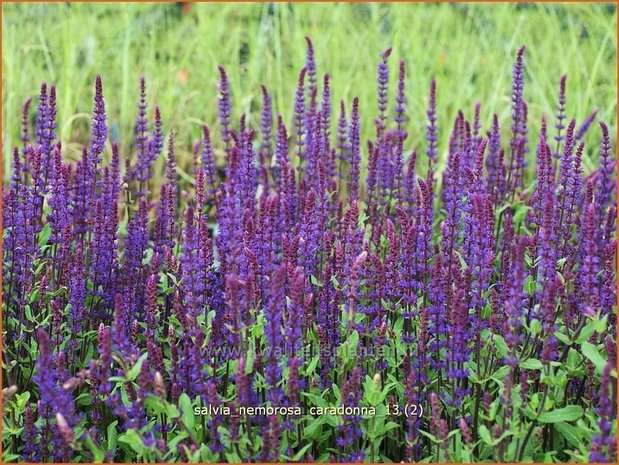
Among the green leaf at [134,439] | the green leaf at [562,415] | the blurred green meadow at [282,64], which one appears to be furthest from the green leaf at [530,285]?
the blurred green meadow at [282,64]

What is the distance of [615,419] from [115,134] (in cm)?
505

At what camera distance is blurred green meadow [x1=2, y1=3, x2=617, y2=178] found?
750 cm

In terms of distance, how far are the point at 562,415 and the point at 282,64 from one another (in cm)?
578

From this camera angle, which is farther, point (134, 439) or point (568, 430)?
point (568, 430)

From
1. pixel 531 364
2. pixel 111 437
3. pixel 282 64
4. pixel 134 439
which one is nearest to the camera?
pixel 134 439

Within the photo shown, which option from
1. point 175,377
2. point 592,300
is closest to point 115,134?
point 175,377

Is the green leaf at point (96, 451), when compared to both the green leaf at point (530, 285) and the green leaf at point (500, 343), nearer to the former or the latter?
the green leaf at point (500, 343)

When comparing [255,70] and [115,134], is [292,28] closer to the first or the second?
[255,70]

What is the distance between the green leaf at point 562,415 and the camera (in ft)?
10.5

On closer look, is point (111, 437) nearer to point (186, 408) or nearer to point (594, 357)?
point (186, 408)

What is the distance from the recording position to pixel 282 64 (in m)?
8.43

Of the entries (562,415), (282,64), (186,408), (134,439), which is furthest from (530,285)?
(282,64)

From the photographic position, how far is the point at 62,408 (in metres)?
3.06

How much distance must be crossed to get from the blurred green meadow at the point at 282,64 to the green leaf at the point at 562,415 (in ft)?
12.5
